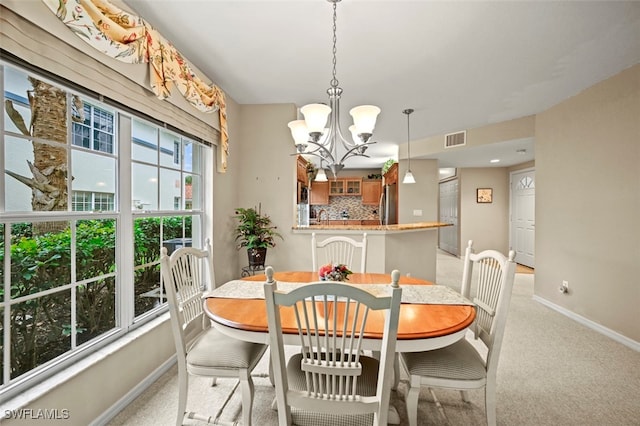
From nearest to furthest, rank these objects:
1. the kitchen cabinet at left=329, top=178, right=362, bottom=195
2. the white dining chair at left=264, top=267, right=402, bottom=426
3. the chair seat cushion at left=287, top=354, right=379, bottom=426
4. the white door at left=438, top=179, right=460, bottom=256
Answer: the white dining chair at left=264, top=267, right=402, bottom=426 < the chair seat cushion at left=287, top=354, right=379, bottom=426 < the white door at left=438, top=179, right=460, bottom=256 < the kitchen cabinet at left=329, top=178, right=362, bottom=195

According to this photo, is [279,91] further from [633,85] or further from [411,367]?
[633,85]

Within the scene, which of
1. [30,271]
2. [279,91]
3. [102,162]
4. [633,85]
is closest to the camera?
[30,271]

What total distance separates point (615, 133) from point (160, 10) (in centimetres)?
411

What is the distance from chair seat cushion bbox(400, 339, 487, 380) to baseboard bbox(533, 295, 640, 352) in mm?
2320

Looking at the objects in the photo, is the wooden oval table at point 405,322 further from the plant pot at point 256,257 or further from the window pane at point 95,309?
the plant pot at point 256,257

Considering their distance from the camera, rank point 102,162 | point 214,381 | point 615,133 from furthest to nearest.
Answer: point 615,133 < point 214,381 < point 102,162

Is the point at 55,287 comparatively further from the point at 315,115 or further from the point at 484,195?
the point at 484,195

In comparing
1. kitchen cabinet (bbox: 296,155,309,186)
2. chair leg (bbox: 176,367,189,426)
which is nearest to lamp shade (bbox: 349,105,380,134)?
chair leg (bbox: 176,367,189,426)

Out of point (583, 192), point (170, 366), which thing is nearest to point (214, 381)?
point (170, 366)

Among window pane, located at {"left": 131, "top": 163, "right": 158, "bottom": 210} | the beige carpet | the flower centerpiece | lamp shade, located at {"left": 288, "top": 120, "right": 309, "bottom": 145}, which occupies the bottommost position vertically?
the beige carpet

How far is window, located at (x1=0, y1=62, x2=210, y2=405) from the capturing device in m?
1.23

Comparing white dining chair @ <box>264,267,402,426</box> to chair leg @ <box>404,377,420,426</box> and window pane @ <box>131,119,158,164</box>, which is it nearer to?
chair leg @ <box>404,377,420,426</box>

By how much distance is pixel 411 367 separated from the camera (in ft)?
4.40

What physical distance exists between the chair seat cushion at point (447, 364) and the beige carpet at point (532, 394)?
19.5 inches
